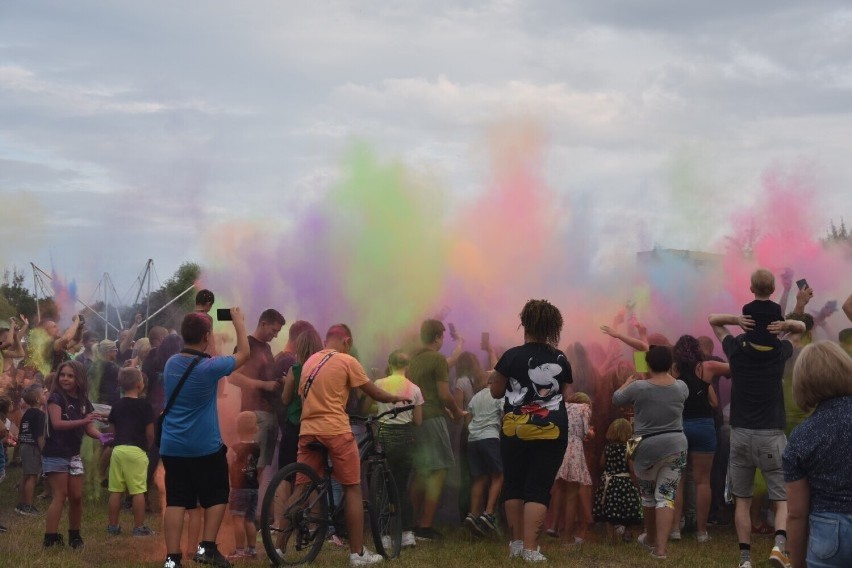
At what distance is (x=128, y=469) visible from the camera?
957 cm

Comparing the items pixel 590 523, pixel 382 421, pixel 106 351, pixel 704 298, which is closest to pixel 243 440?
pixel 382 421

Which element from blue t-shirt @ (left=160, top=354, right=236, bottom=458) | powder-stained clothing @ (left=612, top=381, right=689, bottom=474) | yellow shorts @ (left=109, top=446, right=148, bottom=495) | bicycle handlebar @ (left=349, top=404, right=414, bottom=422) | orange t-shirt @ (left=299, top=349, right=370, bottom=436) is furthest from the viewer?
yellow shorts @ (left=109, top=446, right=148, bottom=495)

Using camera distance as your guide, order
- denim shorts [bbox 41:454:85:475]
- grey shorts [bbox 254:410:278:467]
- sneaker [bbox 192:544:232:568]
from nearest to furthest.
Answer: sneaker [bbox 192:544:232:568] < denim shorts [bbox 41:454:85:475] < grey shorts [bbox 254:410:278:467]

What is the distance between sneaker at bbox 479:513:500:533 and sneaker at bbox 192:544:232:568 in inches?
97.8

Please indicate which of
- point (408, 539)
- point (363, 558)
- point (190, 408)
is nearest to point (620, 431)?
point (408, 539)

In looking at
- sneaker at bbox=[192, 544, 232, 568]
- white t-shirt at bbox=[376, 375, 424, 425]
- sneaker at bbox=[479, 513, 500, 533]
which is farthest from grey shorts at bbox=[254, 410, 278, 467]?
sneaker at bbox=[479, 513, 500, 533]

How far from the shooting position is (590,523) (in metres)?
9.92

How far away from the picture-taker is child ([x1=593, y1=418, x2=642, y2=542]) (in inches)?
353

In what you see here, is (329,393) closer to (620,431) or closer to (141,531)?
(620,431)

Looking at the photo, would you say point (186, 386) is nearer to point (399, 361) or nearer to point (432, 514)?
point (399, 361)

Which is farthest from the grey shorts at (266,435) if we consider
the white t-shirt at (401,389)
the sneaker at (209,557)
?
the sneaker at (209,557)

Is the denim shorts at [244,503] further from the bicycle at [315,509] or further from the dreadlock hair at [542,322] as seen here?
the dreadlock hair at [542,322]

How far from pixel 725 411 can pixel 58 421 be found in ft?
19.8

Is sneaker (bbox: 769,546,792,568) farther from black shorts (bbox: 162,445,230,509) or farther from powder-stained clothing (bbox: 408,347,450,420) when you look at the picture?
black shorts (bbox: 162,445,230,509)
